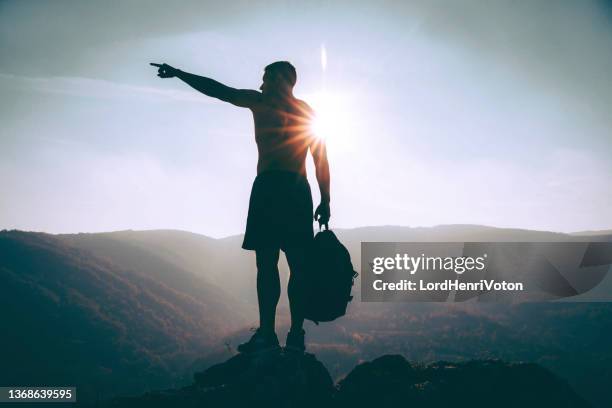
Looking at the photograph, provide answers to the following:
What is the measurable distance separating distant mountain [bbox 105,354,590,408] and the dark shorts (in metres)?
1.16

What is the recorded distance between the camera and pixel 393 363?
382 centimetres

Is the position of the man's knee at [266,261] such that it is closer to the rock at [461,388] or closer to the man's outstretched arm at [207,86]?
the rock at [461,388]

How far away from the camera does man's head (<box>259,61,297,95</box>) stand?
13.9ft

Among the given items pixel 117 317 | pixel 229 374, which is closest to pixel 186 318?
pixel 117 317

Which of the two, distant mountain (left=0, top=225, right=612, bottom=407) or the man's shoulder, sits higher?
the man's shoulder

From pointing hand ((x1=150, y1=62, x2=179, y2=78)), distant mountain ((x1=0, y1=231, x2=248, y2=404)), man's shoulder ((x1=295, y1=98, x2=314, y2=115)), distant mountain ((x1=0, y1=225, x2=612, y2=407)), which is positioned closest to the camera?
pointing hand ((x1=150, y1=62, x2=179, y2=78))

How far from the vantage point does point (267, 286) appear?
3.95 metres

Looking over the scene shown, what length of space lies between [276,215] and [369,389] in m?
1.88

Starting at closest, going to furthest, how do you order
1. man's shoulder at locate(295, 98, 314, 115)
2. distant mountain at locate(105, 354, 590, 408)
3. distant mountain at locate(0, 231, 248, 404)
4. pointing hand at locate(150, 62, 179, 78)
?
distant mountain at locate(105, 354, 590, 408) < pointing hand at locate(150, 62, 179, 78) < man's shoulder at locate(295, 98, 314, 115) < distant mountain at locate(0, 231, 248, 404)

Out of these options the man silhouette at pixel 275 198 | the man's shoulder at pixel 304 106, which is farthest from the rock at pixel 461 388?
the man's shoulder at pixel 304 106

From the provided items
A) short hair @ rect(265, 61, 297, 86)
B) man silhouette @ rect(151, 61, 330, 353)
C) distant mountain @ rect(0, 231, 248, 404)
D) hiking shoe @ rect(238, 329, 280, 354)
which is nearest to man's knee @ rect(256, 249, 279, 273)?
man silhouette @ rect(151, 61, 330, 353)

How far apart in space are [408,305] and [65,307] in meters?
25.6

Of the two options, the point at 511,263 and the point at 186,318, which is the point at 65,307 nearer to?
the point at 186,318

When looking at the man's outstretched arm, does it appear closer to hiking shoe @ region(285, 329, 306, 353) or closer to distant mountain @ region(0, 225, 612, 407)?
hiking shoe @ region(285, 329, 306, 353)
